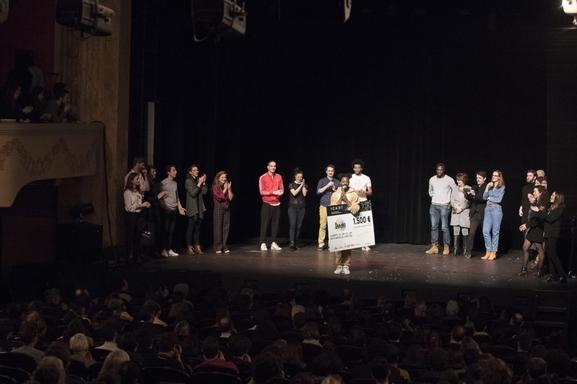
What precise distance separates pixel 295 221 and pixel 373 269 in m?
2.91

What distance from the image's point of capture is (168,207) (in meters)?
18.2

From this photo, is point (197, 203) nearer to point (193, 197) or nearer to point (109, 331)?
point (193, 197)

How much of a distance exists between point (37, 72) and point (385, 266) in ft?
21.8

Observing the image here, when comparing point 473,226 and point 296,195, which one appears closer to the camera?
point 473,226

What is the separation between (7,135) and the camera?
48.2ft

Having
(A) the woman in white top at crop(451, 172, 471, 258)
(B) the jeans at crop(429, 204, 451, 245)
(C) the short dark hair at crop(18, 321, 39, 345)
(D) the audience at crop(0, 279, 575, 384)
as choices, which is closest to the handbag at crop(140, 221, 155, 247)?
(D) the audience at crop(0, 279, 575, 384)

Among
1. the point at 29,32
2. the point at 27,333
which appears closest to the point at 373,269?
the point at 29,32

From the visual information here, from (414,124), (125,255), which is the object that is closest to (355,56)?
(414,124)

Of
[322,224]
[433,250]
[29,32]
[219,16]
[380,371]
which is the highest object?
[29,32]

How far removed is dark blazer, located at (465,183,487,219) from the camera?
18.8 m

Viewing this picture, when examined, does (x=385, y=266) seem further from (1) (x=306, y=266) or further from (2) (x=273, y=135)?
(2) (x=273, y=135)

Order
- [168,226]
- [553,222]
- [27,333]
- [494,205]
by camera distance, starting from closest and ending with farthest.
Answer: [27,333]
[553,222]
[168,226]
[494,205]

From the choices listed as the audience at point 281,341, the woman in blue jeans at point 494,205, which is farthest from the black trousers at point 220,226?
the audience at point 281,341

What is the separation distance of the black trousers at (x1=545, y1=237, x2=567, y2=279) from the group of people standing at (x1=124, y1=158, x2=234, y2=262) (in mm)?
5840
